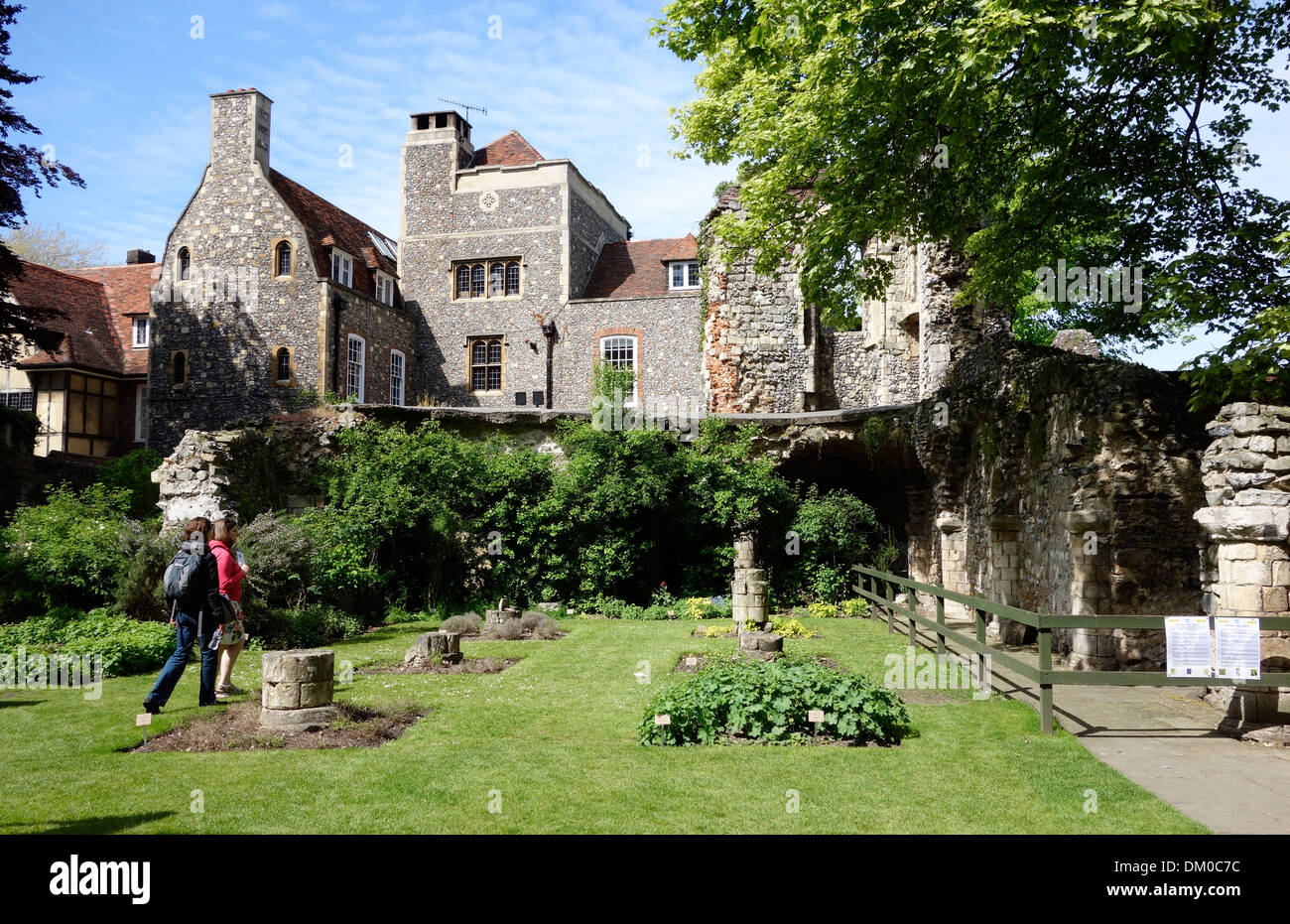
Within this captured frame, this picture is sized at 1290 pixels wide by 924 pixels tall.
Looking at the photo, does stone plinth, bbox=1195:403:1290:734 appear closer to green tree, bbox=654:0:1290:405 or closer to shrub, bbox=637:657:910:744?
green tree, bbox=654:0:1290:405

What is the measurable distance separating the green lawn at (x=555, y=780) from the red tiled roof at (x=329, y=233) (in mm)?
21293

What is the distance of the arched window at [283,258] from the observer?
27.2m

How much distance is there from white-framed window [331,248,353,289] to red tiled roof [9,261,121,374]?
26.6 ft

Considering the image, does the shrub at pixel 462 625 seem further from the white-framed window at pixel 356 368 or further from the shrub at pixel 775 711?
the white-framed window at pixel 356 368

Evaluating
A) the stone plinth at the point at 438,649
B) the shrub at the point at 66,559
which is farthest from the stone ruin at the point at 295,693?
the shrub at the point at 66,559

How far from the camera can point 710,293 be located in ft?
78.5

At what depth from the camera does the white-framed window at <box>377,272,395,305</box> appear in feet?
97.5

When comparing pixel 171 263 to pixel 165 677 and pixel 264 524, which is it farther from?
pixel 165 677

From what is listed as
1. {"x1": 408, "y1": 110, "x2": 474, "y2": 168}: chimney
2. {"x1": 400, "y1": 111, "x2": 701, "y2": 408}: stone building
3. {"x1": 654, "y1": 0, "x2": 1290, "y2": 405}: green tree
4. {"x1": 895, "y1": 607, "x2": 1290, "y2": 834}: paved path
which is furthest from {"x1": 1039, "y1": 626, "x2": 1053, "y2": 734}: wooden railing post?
{"x1": 408, "y1": 110, "x2": 474, "y2": 168}: chimney

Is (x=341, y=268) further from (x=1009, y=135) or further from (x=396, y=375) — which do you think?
(x=1009, y=135)

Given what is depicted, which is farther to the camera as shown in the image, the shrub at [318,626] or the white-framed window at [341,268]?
the white-framed window at [341,268]

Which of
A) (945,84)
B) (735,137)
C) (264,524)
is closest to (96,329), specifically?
(264,524)

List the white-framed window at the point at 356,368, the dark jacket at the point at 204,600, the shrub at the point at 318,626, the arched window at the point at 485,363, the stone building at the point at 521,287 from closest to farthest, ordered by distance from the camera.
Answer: the dark jacket at the point at 204,600, the shrub at the point at 318,626, the white-framed window at the point at 356,368, the stone building at the point at 521,287, the arched window at the point at 485,363
